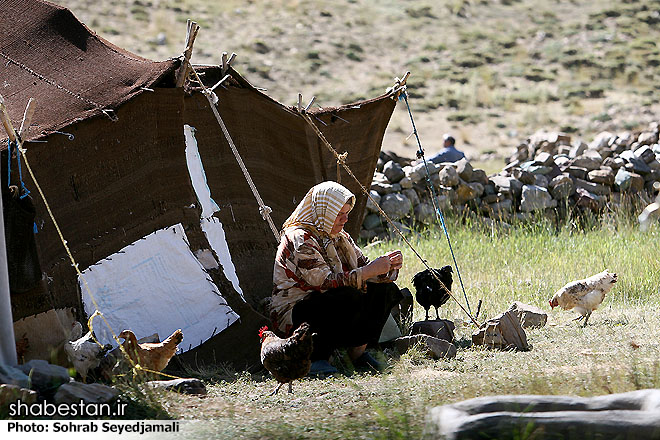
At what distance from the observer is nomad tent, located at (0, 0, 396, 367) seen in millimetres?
4930

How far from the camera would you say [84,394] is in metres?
3.91

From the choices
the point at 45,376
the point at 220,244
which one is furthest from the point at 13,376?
the point at 220,244

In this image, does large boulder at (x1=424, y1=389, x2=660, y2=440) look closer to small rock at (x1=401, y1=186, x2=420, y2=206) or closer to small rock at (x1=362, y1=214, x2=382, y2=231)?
small rock at (x1=362, y1=214, x2=382, y2=231)

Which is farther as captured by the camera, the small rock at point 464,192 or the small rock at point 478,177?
Answer: the small rock at point 478,177

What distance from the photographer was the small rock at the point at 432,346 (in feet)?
18.0

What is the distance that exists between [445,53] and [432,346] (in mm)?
22663

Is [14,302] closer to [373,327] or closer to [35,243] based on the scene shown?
[35,243]

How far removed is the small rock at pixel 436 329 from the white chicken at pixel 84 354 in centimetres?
224

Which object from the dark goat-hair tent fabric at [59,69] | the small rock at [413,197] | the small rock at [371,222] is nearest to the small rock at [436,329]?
the dark goat-hair tent fabric at [59,69]

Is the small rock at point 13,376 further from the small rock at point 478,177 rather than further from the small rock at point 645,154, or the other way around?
the small rock at point 645,154

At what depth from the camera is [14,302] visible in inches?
185

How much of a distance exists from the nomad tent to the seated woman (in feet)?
1.42

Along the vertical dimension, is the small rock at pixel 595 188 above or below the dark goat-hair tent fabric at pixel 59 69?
below

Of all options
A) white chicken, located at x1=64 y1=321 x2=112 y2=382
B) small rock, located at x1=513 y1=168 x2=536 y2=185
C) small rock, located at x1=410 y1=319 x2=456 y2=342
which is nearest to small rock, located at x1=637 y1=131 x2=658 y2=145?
small rock, located at x1=513 y1=168 x2=536 y2=185
